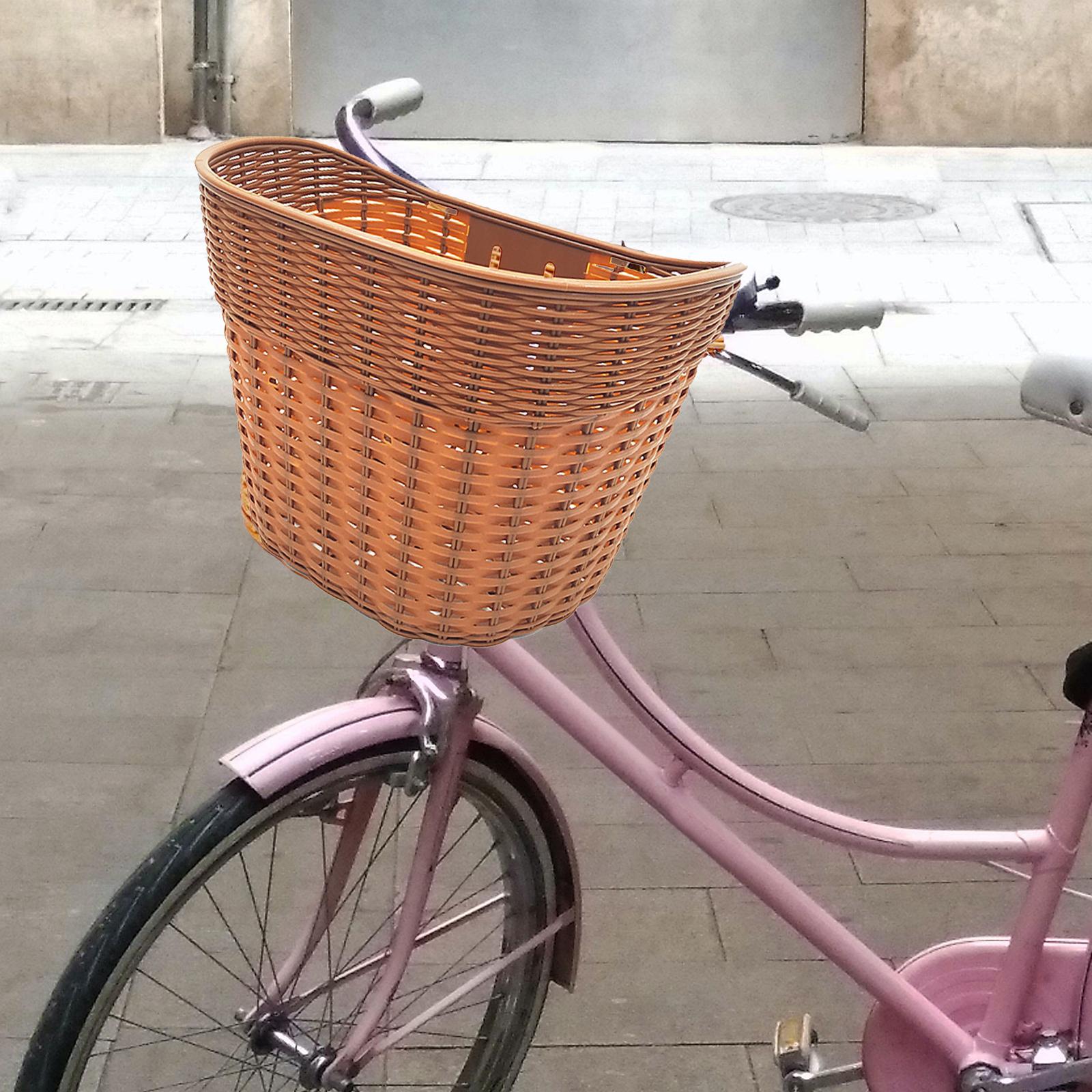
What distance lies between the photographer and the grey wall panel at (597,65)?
9.99m

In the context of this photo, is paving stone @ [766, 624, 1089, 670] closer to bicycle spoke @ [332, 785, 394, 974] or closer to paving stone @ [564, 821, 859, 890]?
paving stone @ [564, 821, 859, 890]

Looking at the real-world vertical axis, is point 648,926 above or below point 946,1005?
Result: below

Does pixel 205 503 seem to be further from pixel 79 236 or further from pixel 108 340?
pixel 79 236

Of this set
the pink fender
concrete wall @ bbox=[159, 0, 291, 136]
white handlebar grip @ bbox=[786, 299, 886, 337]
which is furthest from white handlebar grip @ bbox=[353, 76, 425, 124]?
concrete wall @ bbox=[159, 0, 291, 136]

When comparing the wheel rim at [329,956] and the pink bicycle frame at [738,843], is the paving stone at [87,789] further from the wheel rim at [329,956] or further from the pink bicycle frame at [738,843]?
the pink bicycle frame at [738,843]

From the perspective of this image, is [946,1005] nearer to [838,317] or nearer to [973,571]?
[838,317]

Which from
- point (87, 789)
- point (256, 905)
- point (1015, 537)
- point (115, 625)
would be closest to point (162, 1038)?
point (256, 905)

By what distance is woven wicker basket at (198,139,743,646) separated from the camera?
1.33 meters

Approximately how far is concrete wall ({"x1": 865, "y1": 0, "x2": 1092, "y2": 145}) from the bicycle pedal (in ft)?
28.7

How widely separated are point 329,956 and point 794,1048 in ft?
2.07

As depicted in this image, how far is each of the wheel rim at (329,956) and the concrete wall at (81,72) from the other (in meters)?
7.90

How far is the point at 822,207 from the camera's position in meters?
8.54

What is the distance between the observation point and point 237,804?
1642 millimetres

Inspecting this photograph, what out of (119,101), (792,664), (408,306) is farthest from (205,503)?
(119,101)
